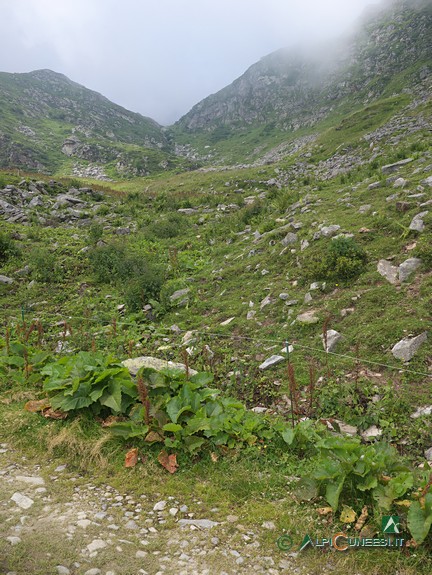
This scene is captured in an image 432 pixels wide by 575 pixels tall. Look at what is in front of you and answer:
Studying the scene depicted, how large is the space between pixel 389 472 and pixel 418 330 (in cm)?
348

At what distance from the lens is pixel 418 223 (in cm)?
915

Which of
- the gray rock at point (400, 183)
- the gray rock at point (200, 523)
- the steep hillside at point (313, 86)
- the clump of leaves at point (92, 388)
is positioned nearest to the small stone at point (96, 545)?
the gray rock at point (200, 523)

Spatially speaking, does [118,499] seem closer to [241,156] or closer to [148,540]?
[148,540]

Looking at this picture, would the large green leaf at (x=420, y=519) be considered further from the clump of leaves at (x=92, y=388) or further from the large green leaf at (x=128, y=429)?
the clump of leaves at (x=92, y=388)

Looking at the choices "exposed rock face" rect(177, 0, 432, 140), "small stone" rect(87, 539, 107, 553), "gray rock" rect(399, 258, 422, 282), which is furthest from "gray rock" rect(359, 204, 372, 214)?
"exposed rock face" rect(177, 0, 432, 140)

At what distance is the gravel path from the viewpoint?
3016 millimetres

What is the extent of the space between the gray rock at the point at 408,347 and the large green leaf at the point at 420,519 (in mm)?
3296

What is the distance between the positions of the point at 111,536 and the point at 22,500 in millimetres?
1186

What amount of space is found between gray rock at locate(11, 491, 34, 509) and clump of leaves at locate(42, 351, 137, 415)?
127cm

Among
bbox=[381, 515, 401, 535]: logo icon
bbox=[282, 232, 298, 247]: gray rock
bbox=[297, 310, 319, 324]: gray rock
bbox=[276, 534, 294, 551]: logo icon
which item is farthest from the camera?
bbox=[282, 232, 298, 247]: gray rock

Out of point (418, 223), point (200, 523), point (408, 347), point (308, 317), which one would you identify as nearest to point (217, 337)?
point (308, 317)

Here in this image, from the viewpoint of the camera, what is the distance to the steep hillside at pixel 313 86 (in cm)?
7569

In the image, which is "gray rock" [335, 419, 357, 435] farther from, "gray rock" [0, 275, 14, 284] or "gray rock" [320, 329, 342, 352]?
"gray rock" [0, 275, 14, 284]

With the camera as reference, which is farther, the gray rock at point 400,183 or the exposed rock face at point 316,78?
the exposed rock face at point 316,78
